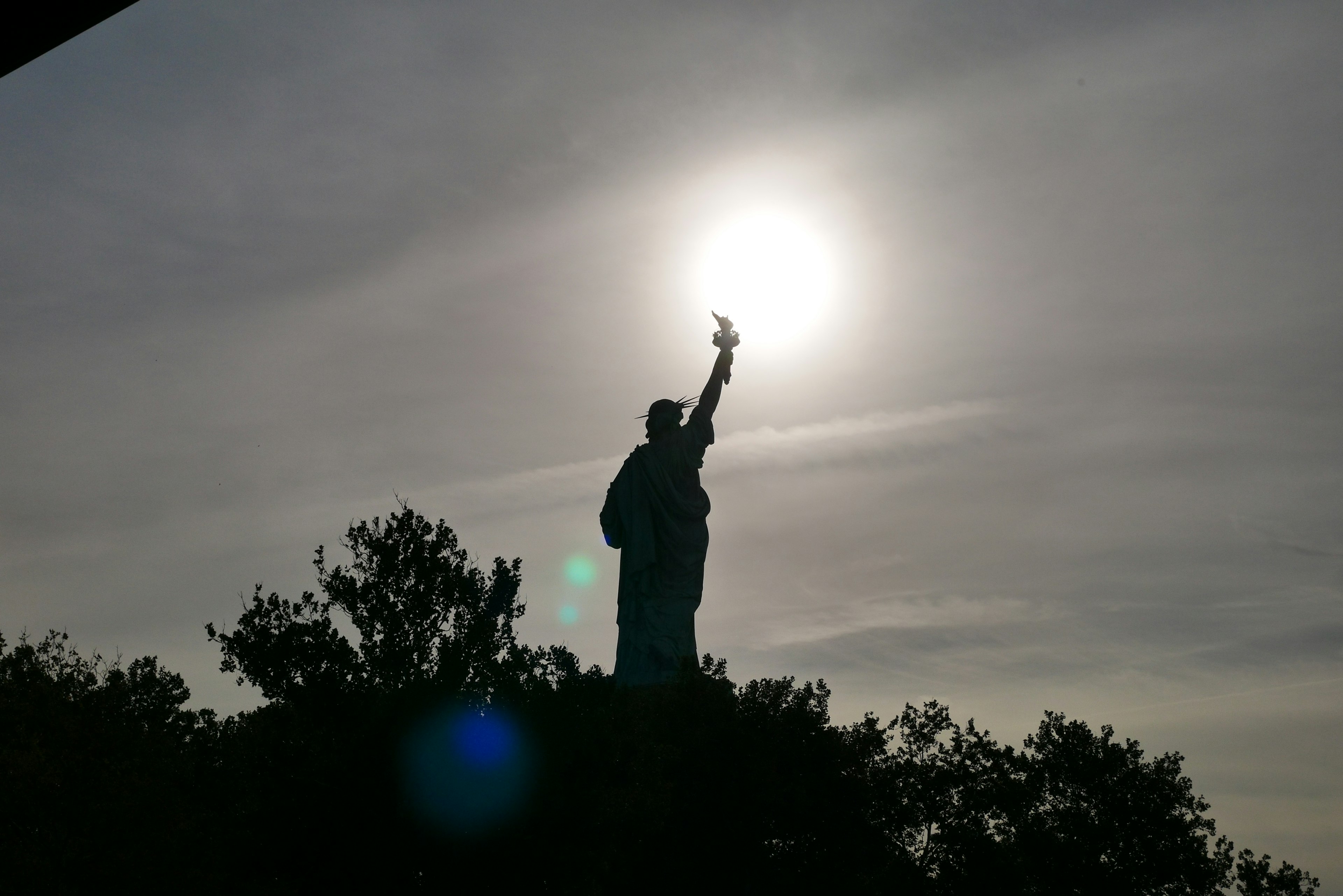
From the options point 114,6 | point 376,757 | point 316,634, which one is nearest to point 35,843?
point 316,634

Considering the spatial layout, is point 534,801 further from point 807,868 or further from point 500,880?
point 807,868

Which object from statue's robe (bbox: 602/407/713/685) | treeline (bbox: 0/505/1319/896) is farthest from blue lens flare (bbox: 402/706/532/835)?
A: statue's robe (bbox: 602/407/713/685)

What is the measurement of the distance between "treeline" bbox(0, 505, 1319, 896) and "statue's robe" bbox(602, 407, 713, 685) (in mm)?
4824

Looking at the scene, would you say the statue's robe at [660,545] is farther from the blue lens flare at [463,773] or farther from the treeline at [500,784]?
the blue lens flare at [463,773]

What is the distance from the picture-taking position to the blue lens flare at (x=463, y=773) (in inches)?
620

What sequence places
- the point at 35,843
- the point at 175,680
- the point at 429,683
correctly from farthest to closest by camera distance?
the point at 175,680, the point at 35,843, the point at 429,683

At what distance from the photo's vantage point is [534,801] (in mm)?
15992

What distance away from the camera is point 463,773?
52.3ft

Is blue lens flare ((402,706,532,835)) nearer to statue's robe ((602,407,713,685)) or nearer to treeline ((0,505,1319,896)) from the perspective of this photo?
treeline ((0,505,1319,896))

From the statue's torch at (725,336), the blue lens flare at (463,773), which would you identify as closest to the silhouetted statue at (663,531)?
the statue's torch at (725,336)

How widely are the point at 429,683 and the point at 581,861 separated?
3214mm

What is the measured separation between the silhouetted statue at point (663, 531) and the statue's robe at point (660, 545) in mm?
21

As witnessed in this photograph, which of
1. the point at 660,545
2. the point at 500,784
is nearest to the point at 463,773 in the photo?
the point at 500,784

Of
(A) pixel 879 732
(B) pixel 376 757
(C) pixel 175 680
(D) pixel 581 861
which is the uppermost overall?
(C) pixel 175 680
